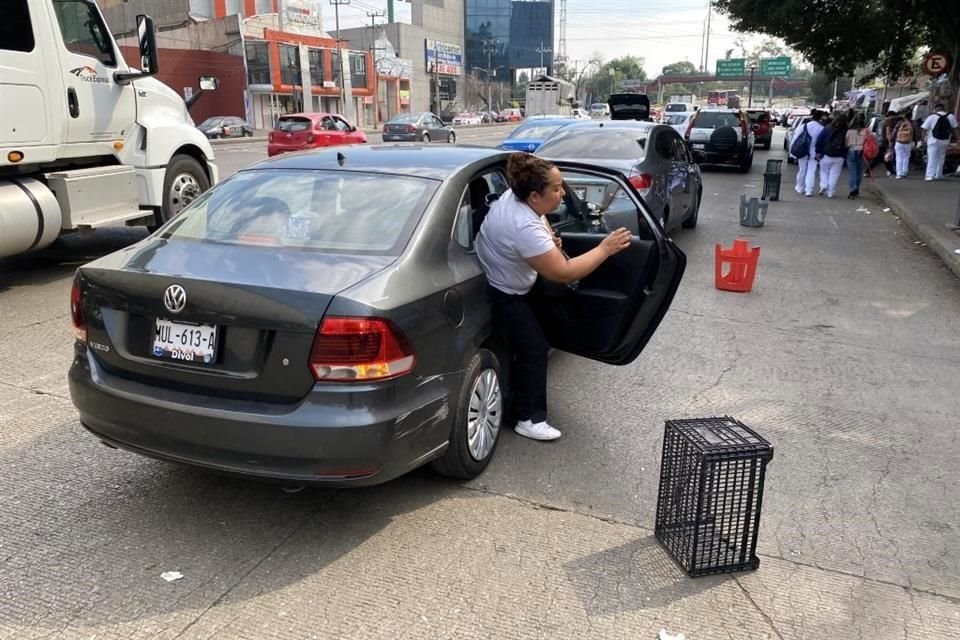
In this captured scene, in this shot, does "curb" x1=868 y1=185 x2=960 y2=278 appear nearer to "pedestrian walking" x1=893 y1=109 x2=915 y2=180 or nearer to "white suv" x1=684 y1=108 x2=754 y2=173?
"pedestrian walking" x1=893 y1=109 x2=915 y2=180

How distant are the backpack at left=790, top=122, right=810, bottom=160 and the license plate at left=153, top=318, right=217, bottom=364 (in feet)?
47.2

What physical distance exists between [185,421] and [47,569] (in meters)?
0.82

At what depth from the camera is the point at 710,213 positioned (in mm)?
13508

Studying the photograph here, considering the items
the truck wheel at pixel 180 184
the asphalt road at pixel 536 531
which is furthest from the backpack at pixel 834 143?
the truck wheel at pixel 180 184

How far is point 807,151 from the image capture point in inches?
610

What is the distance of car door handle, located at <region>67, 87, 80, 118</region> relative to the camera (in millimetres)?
7417

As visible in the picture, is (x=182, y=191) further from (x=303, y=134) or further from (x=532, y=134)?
(x=303, y=134)

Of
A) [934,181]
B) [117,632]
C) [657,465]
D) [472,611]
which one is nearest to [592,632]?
[472,611]

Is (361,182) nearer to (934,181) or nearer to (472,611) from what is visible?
(472,611)

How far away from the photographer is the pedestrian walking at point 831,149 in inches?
555

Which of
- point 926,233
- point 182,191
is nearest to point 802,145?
point 926,233

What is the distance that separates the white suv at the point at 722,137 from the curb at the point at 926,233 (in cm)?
502

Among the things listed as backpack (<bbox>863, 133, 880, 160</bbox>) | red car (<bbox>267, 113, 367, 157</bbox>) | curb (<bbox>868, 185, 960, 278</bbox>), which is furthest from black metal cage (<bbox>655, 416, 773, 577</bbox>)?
red car (<bbox>267, 113, 367, 157</bbox>)

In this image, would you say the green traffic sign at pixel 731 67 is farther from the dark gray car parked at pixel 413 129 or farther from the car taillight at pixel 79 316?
the car taillight at pixel 79 316
